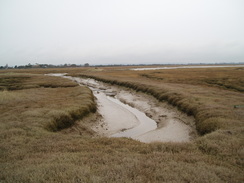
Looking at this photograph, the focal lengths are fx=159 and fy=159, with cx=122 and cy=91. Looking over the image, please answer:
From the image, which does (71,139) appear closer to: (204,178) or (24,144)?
(24,144)

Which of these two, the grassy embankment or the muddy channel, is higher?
the grassy embankment

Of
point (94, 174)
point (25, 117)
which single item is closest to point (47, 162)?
point (94, 174)

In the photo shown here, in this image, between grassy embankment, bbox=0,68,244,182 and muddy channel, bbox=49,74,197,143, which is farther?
muddy channel, bbox=49,74,197,143

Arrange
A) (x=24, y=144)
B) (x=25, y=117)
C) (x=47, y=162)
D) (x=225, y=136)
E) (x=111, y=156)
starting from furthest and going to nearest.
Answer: (x=25, y=117) → (x=225, y=136) → (x=24, y=144) → (x=111, y=156) → (x=47, y=162)

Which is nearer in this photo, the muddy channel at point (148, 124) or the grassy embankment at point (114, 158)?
the grassy embankment at point (114, 158)

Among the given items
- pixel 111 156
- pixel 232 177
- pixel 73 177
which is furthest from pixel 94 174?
pixel 232 177

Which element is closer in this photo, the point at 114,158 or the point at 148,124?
the point at 114,158

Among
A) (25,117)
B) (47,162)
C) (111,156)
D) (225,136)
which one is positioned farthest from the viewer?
(25,117)

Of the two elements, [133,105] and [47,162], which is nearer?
[47,162]

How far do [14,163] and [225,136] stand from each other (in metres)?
11.8

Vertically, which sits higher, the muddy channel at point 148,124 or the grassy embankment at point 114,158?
the grassy embankment at point 114,158

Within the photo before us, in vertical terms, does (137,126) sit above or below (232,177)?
below

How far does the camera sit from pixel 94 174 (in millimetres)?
6301

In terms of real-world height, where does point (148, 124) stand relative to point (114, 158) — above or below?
below
